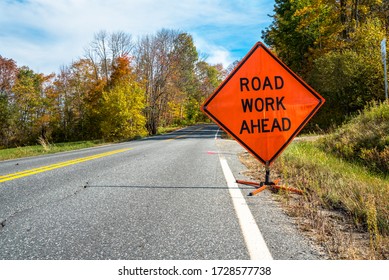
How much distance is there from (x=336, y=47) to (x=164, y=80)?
24.3 metres

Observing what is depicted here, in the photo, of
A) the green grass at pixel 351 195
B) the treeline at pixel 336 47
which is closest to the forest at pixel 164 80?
the treeline at pixel 336 47

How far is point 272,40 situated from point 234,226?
3757cm

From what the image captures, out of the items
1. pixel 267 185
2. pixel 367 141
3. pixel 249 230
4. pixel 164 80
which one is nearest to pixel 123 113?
pixel 164 80

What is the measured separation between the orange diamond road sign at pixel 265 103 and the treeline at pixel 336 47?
15822 mm

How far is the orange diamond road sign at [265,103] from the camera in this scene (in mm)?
4617

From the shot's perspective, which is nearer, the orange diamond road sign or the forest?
the orange diamond road sign

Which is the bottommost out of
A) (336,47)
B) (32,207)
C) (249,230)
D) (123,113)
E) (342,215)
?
(342,215)

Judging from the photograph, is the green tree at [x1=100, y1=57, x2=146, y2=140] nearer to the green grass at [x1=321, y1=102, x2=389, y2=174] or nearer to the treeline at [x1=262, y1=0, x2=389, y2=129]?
the treeline at [x1=262, y1=0, x2=389, y2=129]

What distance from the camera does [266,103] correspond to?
464cm

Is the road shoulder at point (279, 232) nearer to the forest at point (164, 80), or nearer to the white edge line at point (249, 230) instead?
the white edge line at point (249, 230)

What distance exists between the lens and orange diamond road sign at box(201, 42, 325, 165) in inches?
182

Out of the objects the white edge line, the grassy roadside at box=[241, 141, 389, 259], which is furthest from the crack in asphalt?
the grassy roadside at box=[241, 141, 389, 259]

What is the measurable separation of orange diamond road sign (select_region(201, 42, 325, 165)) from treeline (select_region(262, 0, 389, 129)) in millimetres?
15822

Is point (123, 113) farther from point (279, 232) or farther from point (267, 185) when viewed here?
point (279, 232)
